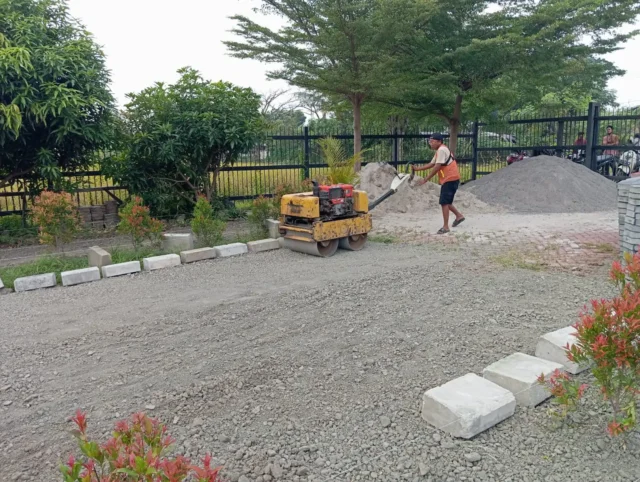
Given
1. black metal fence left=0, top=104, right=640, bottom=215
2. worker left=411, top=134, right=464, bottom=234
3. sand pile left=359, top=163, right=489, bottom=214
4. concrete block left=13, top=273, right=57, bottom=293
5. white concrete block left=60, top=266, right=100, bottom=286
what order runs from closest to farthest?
1. concrete block left=13, top=273, right=57, bottom=293
2. white concrete block left=60, top=266, right=100, bottom=286
3. worker left=411, top=134, right=464, bottom=234
4. black metal fence left=0, top=104, right=640, bottom=215
5. sand pile left=359, top=163, right=489, bottom=214

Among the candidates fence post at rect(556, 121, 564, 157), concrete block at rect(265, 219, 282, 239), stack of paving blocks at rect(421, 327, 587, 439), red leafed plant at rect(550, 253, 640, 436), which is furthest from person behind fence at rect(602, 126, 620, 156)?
red leafed plant at rect(550, 253, 640, 436)

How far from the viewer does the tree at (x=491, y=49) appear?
12445 millimetres

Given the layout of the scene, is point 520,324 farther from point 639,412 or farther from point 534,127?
point 534,127

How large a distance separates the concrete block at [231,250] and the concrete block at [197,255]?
90 mm

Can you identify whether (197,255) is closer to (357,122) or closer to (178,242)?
(178,242)

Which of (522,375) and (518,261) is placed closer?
(522,375)

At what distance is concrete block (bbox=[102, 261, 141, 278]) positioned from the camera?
6695 mm

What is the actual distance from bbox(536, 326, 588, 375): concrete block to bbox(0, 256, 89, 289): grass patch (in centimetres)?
562

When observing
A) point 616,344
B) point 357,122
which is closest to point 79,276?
point 616,344

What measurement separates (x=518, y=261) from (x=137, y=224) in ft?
17.6

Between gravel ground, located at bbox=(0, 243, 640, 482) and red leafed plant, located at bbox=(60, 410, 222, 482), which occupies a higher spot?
red leafed plant, located at bbox=(60, 410, 222, 482)

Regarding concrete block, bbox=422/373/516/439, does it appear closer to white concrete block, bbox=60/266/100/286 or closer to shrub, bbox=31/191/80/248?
white concrete block, bbox=60/266/100/286

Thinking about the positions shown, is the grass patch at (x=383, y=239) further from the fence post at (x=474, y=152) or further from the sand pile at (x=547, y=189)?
the fence post at (x=474, y=152)

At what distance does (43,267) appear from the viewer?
6.82m
